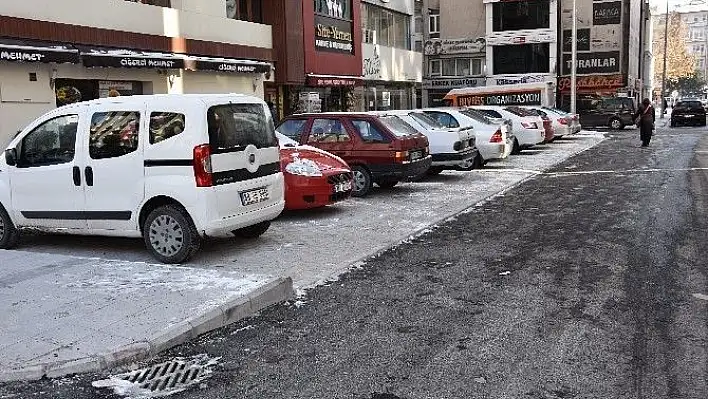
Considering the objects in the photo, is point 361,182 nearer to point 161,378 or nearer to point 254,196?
point 254,196

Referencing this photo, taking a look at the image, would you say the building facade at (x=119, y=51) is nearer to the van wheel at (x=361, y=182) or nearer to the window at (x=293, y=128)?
the window at (x=293, y=128)

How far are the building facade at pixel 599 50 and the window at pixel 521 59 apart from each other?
1.54 metres

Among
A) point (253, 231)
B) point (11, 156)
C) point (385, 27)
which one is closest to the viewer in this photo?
point (11, 156)

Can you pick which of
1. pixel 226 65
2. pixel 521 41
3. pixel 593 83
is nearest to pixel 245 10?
pixel 226 65

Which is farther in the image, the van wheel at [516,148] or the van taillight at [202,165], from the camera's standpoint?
the van wheel at [516,148]

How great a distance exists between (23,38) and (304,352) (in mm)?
11956

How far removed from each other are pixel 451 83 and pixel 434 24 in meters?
4.96

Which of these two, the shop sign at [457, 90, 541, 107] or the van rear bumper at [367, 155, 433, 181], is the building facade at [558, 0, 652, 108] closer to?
the shop sign at [457, 90, 541, 107]

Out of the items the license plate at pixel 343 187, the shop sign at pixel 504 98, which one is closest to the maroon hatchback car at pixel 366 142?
the license plate at pixel 343 187

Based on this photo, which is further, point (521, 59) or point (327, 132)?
point (521, 59)

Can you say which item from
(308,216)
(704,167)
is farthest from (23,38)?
(704,167)

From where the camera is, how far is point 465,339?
5.16m

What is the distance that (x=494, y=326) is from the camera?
17.8ft

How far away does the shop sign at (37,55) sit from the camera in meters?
13.2
